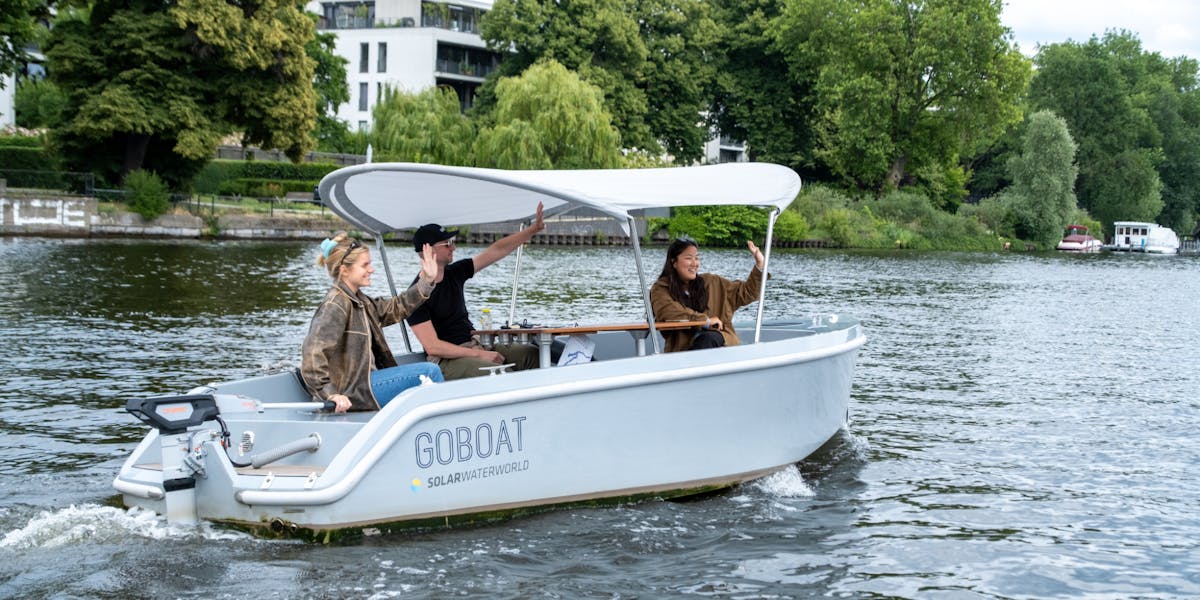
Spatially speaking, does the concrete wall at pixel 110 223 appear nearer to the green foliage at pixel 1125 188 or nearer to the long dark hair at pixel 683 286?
the long dark hair at pixel 683 286

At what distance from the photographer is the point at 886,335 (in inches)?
803

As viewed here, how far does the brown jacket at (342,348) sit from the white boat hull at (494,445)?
0.64 ft

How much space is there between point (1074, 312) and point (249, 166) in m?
38.9

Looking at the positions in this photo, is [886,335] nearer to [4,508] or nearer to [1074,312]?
[1074,312]

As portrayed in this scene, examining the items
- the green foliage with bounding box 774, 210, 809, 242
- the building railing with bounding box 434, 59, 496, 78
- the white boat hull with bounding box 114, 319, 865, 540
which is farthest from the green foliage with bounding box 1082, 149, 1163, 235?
the white boat hull with bounding box 114, 319, 865, 540

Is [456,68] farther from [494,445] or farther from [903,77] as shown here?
[494,445]

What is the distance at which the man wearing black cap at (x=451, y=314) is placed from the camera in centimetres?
848

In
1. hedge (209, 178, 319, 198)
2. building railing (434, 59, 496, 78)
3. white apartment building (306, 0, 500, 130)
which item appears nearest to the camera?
hedge (209, 178, 319, 198)

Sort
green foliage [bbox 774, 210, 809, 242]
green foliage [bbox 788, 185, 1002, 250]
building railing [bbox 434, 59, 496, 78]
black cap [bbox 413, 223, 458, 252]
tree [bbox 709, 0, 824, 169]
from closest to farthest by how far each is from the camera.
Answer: black cap [bbox 413, 223, 458, 252] → green foliage [bbox 774, 210, 809, 242] → green foliage [bbox 788, 185, 1002, 250] → tree [bbox 709, 0, 824, 169] → building railing [bbox 434, 59, 496, 78]

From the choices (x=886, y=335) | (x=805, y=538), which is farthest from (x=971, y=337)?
A: (x=805, y=538)

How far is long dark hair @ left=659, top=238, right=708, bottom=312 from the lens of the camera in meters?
9.34

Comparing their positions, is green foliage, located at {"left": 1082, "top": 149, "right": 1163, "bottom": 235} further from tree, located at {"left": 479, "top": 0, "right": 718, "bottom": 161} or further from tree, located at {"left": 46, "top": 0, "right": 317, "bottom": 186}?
tree, located at {"left": 46, "top": 0, "right": 317, "bottom": 186}

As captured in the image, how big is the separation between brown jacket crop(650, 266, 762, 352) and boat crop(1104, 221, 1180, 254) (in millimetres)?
75610

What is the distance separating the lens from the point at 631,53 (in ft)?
221
